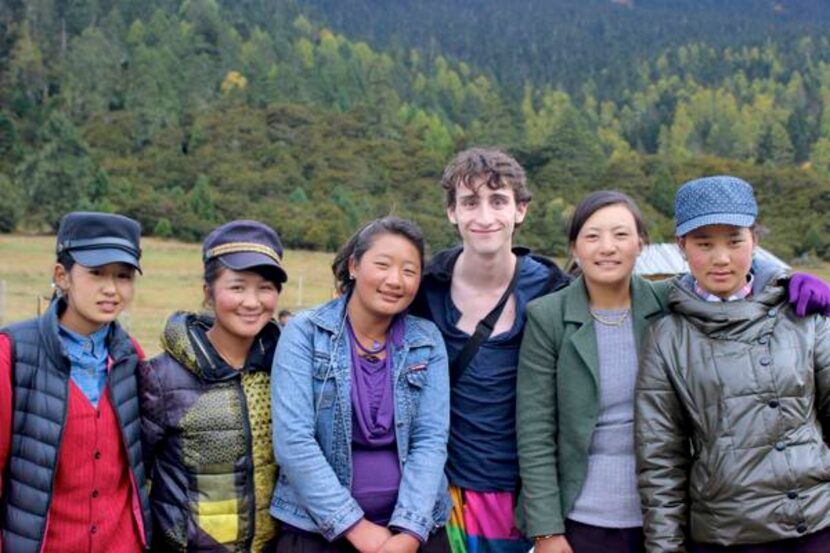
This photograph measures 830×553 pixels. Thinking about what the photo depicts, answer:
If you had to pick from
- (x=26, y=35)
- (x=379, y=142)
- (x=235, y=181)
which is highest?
(x=26, y=35)

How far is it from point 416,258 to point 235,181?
38643 mm

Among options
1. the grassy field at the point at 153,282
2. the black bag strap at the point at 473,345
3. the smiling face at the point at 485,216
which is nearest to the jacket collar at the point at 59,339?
the black bag strap at the point at 473,345

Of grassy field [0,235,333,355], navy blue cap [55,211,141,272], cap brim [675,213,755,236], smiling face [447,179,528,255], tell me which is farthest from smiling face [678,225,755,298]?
grassy field [0,235,333,355]

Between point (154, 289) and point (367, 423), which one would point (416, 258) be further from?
point (154, 289)

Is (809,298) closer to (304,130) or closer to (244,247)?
(244,247)

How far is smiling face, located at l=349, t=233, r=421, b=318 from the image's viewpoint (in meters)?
2.67

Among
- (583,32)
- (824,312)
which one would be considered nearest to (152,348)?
(824,312)

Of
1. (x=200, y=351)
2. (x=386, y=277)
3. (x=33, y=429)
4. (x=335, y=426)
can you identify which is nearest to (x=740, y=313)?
(x=386, y=277)

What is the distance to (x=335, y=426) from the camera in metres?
2.57

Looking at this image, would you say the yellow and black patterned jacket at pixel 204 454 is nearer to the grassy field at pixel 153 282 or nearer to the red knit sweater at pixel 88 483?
the red knit sweater at pixel 88 483

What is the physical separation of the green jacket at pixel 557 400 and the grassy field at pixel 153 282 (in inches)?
404

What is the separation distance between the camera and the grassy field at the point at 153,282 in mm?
15492

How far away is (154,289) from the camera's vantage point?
2014 cm

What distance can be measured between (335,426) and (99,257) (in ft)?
2.69
